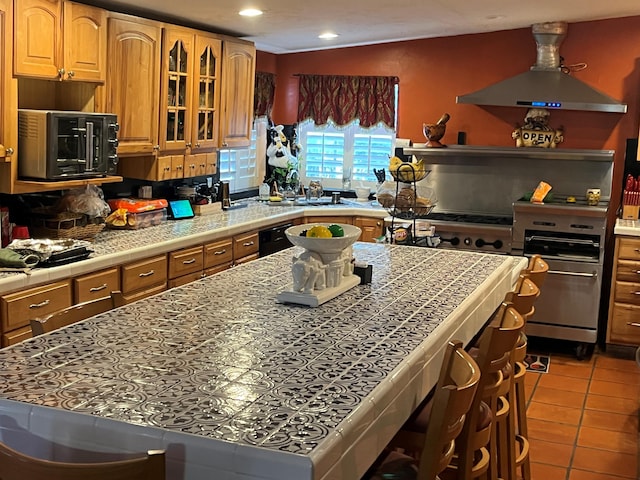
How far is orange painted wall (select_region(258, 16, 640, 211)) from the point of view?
20.0 feet

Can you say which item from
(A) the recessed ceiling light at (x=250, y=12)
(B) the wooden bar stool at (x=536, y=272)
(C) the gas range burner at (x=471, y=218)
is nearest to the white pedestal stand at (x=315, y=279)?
(B) the wooden bar stool at (x=536, y=272)

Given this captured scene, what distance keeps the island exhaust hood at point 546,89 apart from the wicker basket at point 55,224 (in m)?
3.27

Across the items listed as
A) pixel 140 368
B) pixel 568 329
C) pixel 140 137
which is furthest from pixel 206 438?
pixel 568 329

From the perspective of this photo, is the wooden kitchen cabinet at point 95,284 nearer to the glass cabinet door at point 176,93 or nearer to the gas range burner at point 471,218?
the glass cabinet door at point 176,93

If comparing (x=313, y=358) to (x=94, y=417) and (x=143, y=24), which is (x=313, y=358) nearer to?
(x=94, y=417)

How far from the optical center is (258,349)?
227cm

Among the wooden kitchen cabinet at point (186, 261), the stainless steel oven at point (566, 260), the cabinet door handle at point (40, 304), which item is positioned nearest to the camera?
the cabinet door handle at point (40, 304)

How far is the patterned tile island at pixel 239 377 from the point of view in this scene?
1610 millimetres

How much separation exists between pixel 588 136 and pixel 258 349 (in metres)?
4.79

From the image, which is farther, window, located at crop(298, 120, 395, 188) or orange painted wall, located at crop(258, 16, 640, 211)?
window, located at crop(298, 120, 395, 188)

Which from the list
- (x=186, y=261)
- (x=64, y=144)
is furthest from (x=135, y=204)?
(x=64, y=144)

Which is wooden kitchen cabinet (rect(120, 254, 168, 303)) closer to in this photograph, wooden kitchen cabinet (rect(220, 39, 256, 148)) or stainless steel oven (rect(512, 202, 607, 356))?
wooden kitchen cabinet (rect(220, 39, 256, 148))

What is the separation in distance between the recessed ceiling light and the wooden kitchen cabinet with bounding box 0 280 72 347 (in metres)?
2.16

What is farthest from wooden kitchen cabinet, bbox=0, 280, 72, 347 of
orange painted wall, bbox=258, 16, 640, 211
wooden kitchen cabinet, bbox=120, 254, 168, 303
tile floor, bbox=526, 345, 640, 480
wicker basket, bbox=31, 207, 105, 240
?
orange painted wall, bbox=258, 16, 640, 211
